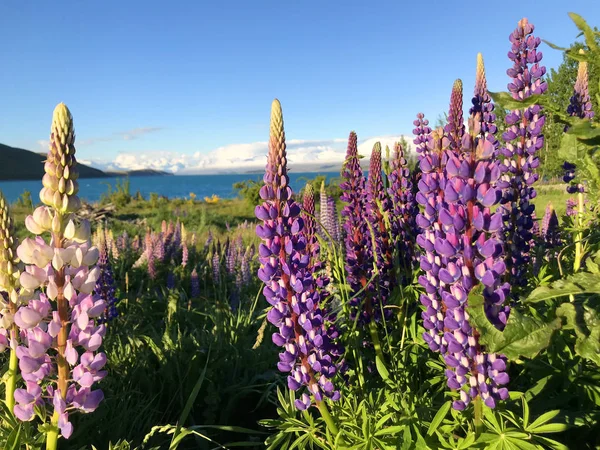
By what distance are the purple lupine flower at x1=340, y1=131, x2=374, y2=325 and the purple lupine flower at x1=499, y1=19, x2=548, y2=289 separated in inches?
37.2

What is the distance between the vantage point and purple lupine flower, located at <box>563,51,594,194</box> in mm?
3539

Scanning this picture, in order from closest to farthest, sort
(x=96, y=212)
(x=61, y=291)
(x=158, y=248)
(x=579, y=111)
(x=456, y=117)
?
1. (x=61, y=291)
2. (x=456, y=117)
3. (x=579, y=111)
4. (x=158, y=248)
5. (x=96, y=212)

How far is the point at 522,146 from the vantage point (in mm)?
3203

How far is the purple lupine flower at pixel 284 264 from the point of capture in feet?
6.36

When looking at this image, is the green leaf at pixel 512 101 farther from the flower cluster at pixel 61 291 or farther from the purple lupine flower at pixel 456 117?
the flower cluster at pixel 61 291

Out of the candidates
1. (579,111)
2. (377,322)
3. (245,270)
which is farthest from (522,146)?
(245,270)

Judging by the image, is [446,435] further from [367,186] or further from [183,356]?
[183,356]

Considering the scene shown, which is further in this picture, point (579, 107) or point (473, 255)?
point (579, 107)

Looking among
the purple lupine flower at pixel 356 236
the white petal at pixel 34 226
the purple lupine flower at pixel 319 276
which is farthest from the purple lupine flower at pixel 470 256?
the white petal at pixel 34 226

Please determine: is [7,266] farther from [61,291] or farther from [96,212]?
[96,212]

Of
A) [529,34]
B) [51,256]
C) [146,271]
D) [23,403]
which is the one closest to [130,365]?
[23,403]

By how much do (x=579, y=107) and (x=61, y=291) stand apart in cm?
401

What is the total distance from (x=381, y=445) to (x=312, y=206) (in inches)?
61.6

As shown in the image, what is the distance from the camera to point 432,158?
6.93 ft
